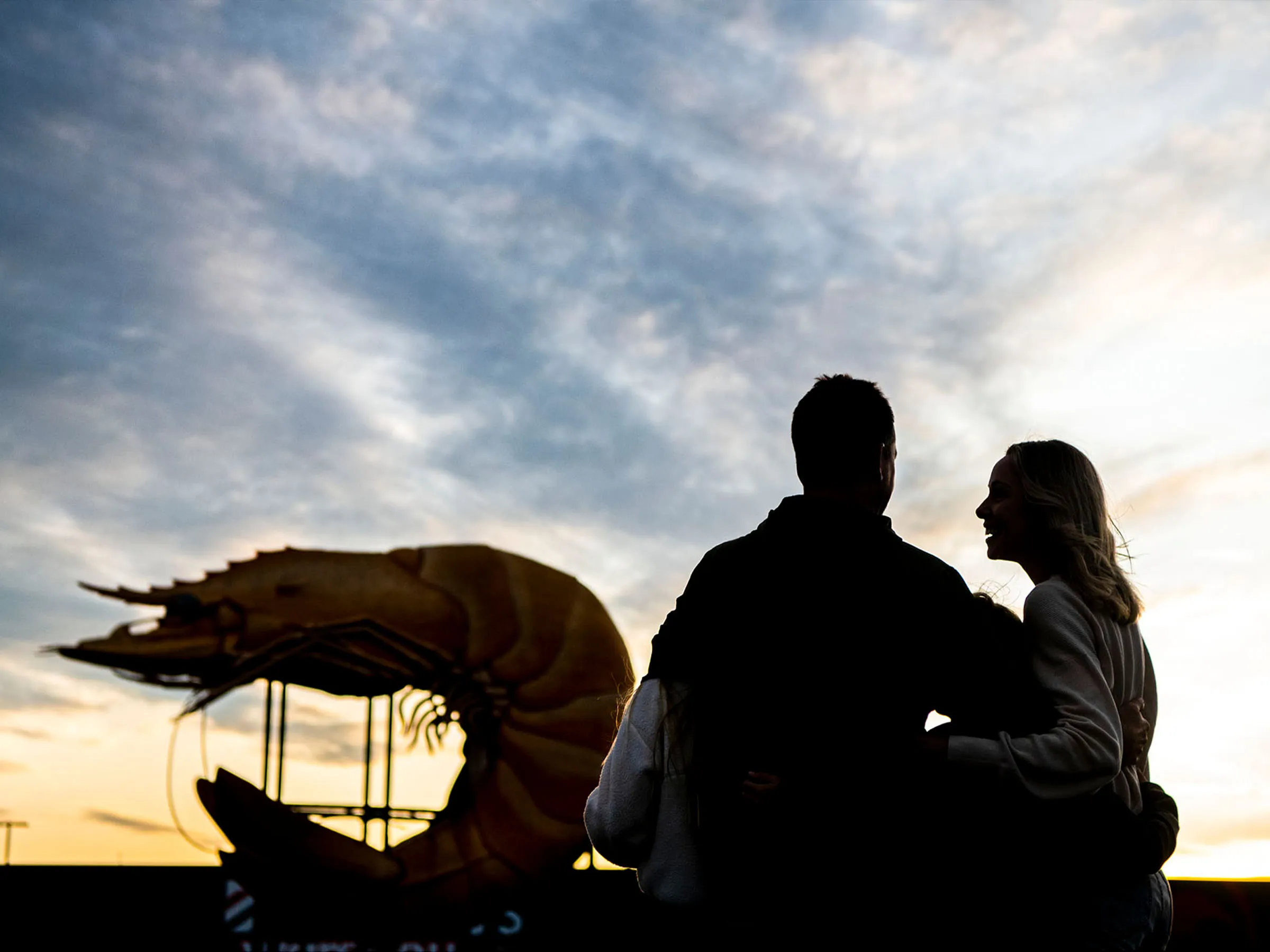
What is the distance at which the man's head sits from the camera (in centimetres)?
237

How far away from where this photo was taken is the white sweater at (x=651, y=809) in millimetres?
2254

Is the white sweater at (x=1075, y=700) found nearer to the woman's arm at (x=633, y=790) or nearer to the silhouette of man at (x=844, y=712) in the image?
the silhouette of man at (x=844, y=712)

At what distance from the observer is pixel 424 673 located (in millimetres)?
9859

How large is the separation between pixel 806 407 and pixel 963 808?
0.76 metres

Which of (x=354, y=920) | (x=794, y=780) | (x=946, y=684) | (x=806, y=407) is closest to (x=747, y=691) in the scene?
(x=794, y=780)

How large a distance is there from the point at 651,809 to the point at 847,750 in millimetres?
363

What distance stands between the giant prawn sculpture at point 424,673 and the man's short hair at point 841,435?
7.18 meters

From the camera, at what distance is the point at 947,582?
226 cm

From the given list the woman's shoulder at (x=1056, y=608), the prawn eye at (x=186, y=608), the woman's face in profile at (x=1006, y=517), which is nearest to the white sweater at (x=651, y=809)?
the woman's shoulder at (x=1056, y=608)

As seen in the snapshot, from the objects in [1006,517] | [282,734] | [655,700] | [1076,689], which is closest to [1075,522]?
[1006,517]

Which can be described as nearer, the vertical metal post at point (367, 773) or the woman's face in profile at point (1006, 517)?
the woman's face in profile at point (1006, 517)

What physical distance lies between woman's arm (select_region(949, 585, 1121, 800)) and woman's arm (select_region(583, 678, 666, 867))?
0.51 metres

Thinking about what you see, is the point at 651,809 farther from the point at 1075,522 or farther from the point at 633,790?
the point at 1075,522

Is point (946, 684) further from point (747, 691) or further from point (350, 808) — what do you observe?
point (350, 808)
